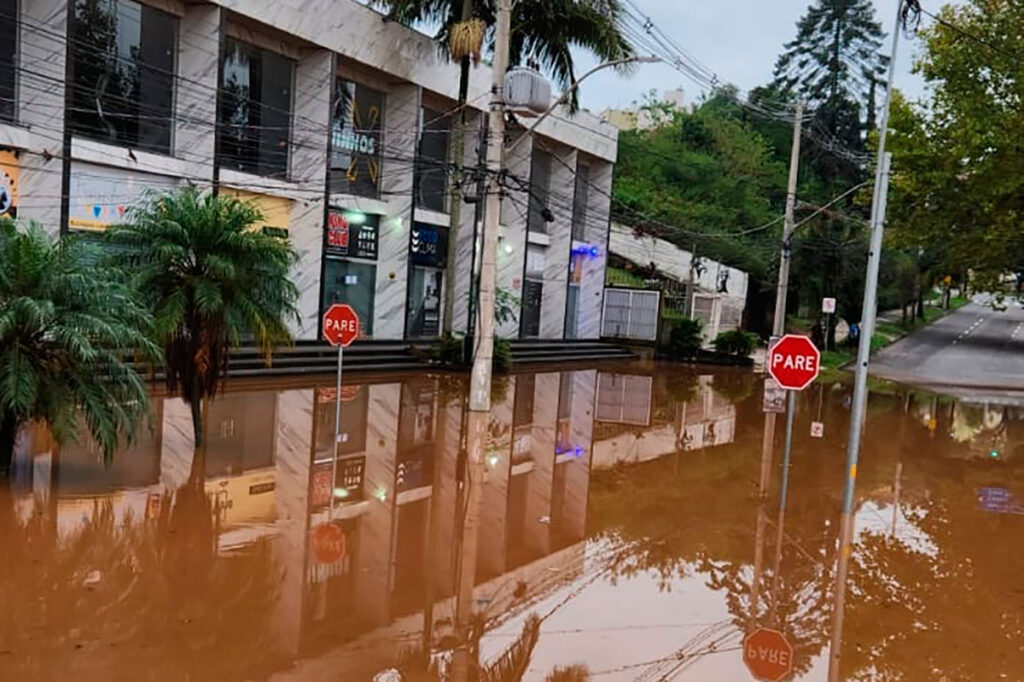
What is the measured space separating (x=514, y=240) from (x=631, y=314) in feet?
25.8

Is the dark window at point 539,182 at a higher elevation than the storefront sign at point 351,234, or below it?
higher

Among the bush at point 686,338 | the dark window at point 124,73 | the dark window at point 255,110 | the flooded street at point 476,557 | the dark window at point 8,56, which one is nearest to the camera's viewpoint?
the flooded street at point 476,557

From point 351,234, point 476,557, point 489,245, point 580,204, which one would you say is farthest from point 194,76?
point 580,204

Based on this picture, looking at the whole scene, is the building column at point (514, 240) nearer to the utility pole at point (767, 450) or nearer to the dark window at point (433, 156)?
the dark window at point (433, 156)

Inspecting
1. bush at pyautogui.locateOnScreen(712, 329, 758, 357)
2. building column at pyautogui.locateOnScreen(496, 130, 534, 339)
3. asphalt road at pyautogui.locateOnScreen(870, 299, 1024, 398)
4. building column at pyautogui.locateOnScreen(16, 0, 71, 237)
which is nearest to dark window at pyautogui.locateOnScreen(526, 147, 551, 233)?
building column at pyautogui.locateOnScreen(496, 130, 534, 339)

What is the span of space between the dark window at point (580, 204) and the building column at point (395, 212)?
9.98m

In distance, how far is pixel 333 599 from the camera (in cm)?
669

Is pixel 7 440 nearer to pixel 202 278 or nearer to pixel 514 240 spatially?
pixel 202 278

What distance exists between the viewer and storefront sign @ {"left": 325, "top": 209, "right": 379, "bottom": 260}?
76.8 ft

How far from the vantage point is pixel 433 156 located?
89.1ft

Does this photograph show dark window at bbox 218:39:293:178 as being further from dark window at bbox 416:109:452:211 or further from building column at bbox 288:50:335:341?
dark window at bbox 416:109:452:211

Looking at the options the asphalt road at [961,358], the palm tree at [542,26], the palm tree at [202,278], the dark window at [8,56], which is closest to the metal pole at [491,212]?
the palm tree at [542,26]

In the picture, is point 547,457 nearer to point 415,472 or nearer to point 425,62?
point 415,472

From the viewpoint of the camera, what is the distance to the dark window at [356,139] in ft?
78.0
